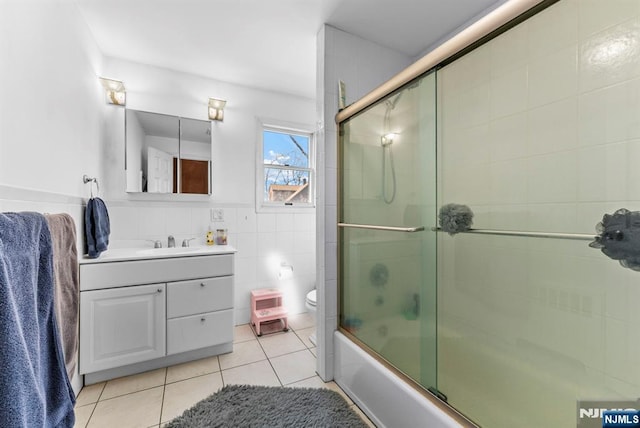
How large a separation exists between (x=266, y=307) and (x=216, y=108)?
76.2 inches

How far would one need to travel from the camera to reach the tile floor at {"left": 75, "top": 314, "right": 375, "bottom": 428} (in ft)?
4.58

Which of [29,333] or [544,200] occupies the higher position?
[544,200]

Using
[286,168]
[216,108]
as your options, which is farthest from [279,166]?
[216,108]

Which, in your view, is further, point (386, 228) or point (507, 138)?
point (386, 228)

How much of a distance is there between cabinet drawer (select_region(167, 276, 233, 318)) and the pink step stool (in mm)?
460

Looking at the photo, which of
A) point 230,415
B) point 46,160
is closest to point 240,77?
point 46,160

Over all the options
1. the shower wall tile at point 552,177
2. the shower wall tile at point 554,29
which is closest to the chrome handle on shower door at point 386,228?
the shower wall tile at point 552,177

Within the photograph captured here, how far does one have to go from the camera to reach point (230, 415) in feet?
4.49

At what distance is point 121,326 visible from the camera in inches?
65.4

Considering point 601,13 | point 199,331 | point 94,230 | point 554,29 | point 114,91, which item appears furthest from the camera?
point 114,91

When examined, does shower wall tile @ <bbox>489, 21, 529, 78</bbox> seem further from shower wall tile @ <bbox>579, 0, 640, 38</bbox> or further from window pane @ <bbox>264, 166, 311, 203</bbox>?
window pane @ <bbox>264, 166, 311, 203</bbox>

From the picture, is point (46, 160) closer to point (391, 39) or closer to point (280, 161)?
point (280, 161)

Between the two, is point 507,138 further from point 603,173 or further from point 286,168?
point 286,168

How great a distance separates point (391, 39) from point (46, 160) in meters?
2.23
